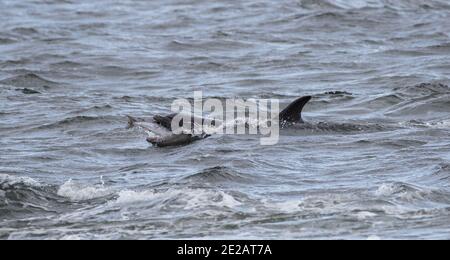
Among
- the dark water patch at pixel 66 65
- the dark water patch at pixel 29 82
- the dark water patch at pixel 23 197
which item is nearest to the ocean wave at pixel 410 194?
the dark water patch at pixel 23 197

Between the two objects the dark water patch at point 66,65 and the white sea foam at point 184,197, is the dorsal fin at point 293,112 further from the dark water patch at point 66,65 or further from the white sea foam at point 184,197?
the dark water patch at point 66,65

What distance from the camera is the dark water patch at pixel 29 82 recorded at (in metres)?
25.3

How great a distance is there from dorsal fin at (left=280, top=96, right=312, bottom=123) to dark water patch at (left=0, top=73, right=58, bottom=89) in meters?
7.81

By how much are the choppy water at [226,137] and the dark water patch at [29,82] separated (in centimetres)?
7

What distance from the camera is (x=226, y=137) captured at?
18.9m

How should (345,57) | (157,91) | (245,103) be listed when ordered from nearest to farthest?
(245,103), (157,91), (345,57)

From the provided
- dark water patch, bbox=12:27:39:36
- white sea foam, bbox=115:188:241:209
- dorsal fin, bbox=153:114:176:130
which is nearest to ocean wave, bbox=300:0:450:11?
dark water patch, bbox=12:27:39:36

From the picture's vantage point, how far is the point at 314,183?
15.2m

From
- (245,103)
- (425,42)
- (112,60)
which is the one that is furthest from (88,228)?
(425,42)

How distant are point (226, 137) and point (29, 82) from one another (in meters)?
8.13

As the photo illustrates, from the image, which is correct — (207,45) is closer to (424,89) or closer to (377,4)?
(377,4)

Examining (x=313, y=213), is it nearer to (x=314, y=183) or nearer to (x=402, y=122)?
(x=314, y=183)

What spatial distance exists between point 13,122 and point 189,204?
7.90m

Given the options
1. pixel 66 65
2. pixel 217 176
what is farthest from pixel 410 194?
pixel 66 65
